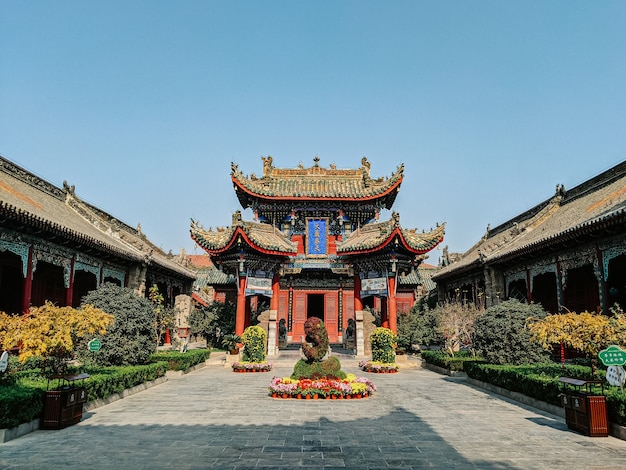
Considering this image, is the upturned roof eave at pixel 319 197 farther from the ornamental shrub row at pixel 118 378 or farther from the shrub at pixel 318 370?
the shrub at pixel 318 370

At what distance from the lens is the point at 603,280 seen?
14.0 m

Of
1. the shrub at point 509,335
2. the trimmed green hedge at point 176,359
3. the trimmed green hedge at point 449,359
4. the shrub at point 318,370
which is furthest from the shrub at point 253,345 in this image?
the shrub at point 509,335

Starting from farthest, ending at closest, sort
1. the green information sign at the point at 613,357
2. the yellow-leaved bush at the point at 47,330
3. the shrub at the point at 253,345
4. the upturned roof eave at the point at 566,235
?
1. the shrub at the point at 253,345
2. the upturned roof eave at the point at 566,235
3. the yellow-leaved bush at the point at 47,330
4. the green information sign at the point at 613,357

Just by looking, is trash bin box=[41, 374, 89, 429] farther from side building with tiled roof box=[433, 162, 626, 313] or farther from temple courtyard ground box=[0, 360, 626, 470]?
side building with tiled roof box=[433, 162, 626, 313]

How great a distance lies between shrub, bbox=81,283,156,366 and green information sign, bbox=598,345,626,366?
11.5 m

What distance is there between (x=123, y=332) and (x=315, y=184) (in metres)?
14.4

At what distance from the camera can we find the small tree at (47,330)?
853 cm

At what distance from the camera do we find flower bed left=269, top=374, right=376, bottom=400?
11.1 metres

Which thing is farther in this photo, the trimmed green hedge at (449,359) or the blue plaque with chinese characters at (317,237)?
the blue plaque with chinese characters at (317,237)

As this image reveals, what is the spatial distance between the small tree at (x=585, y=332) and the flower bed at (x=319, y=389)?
14.9 feet

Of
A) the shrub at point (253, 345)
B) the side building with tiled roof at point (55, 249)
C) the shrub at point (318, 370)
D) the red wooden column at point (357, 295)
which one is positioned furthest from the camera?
the red wooden column at point (357, 295)

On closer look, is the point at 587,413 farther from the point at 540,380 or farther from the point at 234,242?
the point at 234,242

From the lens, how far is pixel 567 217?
1856cm

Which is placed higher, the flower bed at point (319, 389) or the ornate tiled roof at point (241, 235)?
the ornate tiled roof at point (241, 235)
